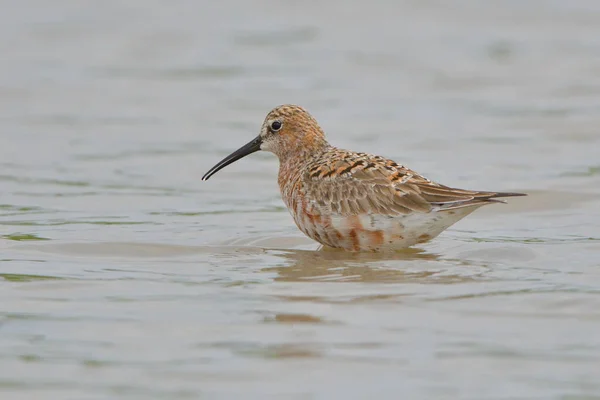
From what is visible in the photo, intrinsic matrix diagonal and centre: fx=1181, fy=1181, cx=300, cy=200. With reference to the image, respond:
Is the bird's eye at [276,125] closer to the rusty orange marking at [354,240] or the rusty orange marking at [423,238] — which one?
the rusty orange marking at [354,240]

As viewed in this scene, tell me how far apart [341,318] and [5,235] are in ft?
12.2

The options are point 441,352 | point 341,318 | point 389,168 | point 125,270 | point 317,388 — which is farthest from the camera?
point 389,168

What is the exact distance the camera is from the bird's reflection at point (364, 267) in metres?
8.04

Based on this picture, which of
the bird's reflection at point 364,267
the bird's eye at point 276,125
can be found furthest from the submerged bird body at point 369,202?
the bird's eye at point 276,125

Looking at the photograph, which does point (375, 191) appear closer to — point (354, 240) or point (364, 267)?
point (354, 240)

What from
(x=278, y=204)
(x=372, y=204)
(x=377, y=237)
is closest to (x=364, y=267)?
(x=377, y=237)

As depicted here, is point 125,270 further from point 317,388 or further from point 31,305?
point 317,388

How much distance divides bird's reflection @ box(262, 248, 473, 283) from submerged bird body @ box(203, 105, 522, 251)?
0.38ft

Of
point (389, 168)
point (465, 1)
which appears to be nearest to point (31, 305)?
point (389, 168)

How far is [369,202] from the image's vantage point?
8719 millimetres

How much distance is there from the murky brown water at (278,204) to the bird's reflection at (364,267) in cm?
4

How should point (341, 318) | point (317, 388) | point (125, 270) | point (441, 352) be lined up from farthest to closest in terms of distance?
1. point (125, 270)
2. point (341, 318)
3. point (441, 352)
4. point (317, 388)

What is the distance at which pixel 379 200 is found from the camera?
28.6 feet

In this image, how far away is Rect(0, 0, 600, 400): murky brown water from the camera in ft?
20.4
